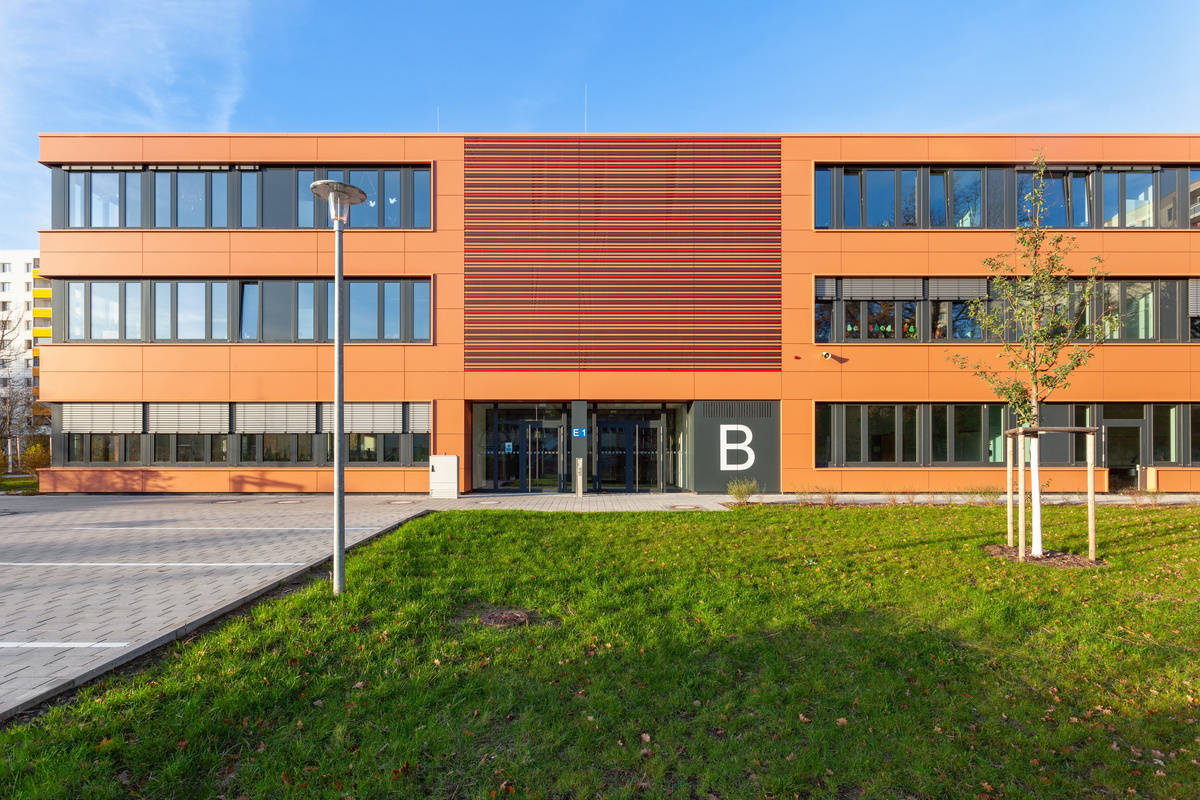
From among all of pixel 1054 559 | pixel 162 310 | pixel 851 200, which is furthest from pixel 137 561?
pixel 851 200

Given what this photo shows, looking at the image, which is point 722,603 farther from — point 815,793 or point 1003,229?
point 1003,229

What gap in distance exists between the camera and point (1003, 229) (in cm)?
1864

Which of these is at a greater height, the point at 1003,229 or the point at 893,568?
the point at 1003,229

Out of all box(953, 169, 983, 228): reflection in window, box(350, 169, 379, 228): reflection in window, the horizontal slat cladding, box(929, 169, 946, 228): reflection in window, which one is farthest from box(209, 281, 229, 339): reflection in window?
box(953, 169, 983, 228): reflection in window

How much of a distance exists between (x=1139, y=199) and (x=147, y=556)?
90.5ft

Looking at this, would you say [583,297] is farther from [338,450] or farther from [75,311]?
[75,311]

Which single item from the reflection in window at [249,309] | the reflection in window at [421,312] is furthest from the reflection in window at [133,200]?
the reflection in window at [421,312]

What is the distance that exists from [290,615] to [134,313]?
18.3m

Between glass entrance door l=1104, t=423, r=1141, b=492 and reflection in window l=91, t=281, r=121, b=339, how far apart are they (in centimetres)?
3173

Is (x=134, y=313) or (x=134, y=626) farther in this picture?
(x=134, y=313)

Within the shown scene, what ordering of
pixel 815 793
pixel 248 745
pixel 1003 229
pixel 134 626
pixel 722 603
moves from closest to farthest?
pixel 815 793 < pixel 248 745 < pixel 134 626 < pixel 722 603 < pixel 1003 229

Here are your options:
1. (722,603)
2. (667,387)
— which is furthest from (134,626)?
(667,387)

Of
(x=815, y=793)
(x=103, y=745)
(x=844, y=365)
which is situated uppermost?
(x=844, y=365)

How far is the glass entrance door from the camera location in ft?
61.6
